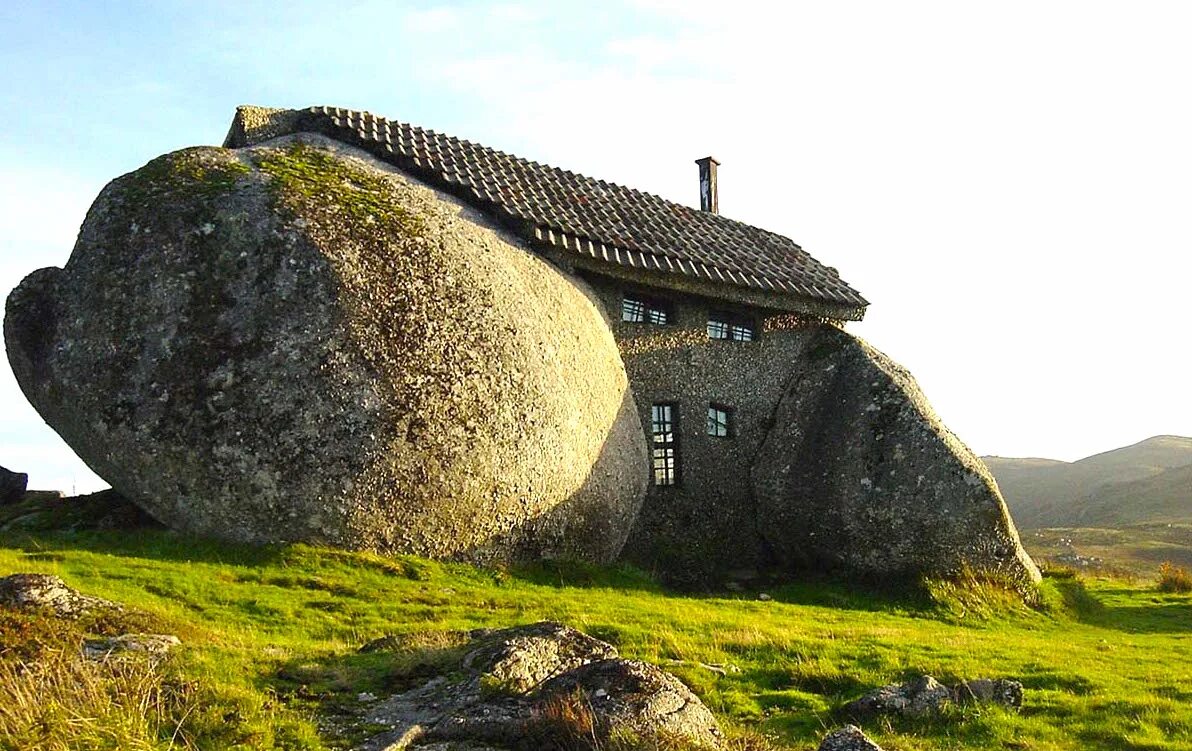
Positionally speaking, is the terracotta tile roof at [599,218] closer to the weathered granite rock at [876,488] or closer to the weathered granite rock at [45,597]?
the weathered granite rock at [876,488]

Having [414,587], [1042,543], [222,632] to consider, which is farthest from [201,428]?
[1042,543]

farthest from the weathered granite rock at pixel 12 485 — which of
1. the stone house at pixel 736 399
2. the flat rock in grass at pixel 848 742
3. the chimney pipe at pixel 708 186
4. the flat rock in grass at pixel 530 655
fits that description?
the chimney pipe at pixel 708 186

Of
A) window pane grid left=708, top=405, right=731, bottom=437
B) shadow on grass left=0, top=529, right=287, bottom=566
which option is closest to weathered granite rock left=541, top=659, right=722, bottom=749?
shadow on grass left=0, top=529, right=287, bottom=566

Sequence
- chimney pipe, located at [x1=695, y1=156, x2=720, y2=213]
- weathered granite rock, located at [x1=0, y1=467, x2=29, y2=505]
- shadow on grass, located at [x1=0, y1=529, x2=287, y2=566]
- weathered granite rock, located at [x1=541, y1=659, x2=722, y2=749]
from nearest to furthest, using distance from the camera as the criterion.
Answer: weathered granite rock, located at [x1=541, y1=659, x2=722, y2=749]
shadow on grass, located at [x1=0, y1=529, x2=287, y2=566]
weathered granite rock, located at [x1=0, y1=467, x2=29, y2=505]
chimney pipe, located at [x1=695, y1=156, x2=720, y2=213]

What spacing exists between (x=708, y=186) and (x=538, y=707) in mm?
23564

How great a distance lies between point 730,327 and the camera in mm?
22625

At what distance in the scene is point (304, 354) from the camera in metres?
14.7

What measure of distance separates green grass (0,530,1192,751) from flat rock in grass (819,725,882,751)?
1120 mm

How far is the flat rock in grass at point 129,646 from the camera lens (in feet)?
25.7

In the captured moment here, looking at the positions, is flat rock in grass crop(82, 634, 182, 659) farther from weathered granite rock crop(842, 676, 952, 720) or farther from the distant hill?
the distant hill

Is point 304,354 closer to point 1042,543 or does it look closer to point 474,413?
point 474,413

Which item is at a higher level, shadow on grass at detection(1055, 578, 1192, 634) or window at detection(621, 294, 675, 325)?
window at detection(621, 294, 675, 325)

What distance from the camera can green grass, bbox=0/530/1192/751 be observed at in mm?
8422

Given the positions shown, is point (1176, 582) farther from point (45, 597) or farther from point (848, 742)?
point (45, 597)
